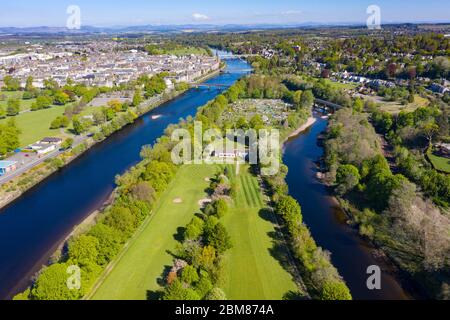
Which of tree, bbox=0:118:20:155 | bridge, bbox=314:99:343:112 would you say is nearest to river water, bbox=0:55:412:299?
tree, bbox=0:118:20:155

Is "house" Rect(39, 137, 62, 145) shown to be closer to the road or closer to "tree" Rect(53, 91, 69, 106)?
the road

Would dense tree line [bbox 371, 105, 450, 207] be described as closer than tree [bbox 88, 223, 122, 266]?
No

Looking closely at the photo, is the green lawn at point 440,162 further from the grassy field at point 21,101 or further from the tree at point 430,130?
the grassy field at point 21,101

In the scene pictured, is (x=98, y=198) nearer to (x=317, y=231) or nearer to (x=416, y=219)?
(x=317, y=231)

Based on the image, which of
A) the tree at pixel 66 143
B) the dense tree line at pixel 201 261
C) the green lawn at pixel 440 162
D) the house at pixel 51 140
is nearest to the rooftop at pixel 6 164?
the house at pixel 51 140

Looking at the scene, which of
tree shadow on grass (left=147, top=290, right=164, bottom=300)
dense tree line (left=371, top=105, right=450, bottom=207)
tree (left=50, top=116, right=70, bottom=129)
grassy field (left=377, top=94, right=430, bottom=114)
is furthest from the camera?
grassy field (left=377, top=94, right=430, bottom=114)

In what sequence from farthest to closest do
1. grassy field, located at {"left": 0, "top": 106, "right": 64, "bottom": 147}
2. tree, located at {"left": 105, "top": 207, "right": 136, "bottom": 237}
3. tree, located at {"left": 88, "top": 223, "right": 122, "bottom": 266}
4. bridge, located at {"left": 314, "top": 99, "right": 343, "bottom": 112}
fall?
bridge, located at {"left": 314, "top": 99, "right": 343, "bottom": 112} → grassy field, located at {"left": 0, "top": 106, "right": 64, "bottom": 147} → tree, located at {"left": 105, "top": 207, "right": 136, "bottom": 237} → tree, located at {"left": 88, "top": 223, "right": 122, "bottom": 266}
